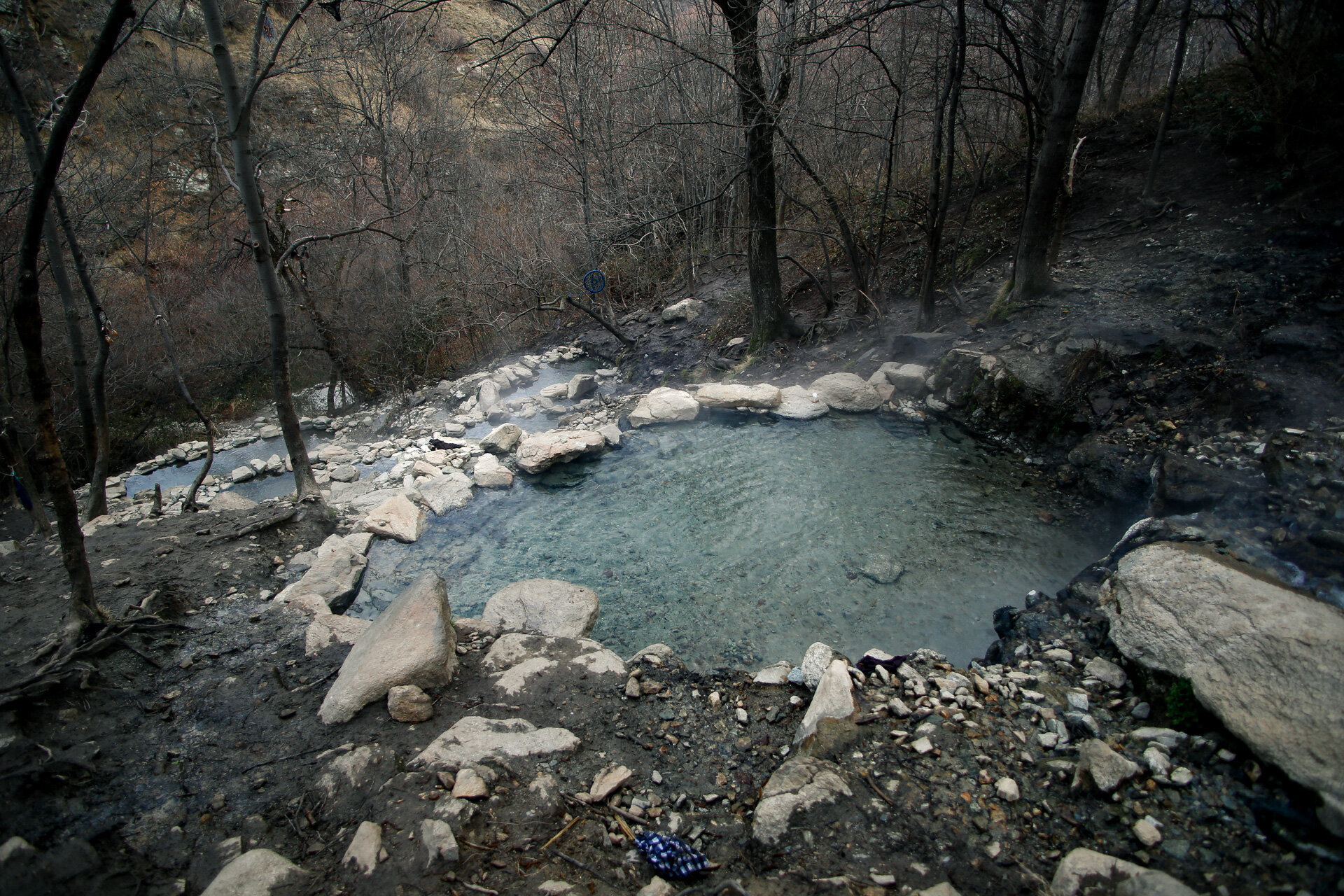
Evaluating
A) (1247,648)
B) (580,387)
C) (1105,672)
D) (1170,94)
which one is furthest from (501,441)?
(1170,94)

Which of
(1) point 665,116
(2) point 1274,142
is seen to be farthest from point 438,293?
(2) point 1274,142

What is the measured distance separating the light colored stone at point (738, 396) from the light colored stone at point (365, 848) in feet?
19.4

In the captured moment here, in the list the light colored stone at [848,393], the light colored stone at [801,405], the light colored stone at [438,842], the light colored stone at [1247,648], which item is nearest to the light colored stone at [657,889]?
the light colored stone at [438,842]

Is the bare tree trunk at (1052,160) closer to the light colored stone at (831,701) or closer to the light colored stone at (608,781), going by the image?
the light colored stone at (831,701)

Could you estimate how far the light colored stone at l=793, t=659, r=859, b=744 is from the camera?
2.70 m

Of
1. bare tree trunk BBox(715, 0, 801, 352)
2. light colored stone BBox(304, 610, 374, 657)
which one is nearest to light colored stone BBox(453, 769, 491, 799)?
light colored stone BBox(304, 610, 374, 657)

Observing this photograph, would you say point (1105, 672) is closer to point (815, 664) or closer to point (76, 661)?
point (815, 664)

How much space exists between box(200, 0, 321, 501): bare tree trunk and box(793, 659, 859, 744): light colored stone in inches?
193

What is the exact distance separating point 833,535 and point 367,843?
146 inches

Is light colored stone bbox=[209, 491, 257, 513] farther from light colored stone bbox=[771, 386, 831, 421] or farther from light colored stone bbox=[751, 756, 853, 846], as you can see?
light colored stone bbox=[771, 386, 831, 421]

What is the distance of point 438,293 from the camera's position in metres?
11.3

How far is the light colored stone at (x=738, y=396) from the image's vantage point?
7.23 metres

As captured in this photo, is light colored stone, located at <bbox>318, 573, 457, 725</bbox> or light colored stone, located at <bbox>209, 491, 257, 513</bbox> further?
light colored stone, located at <bbox>209, 491, 257, 513</bbox>

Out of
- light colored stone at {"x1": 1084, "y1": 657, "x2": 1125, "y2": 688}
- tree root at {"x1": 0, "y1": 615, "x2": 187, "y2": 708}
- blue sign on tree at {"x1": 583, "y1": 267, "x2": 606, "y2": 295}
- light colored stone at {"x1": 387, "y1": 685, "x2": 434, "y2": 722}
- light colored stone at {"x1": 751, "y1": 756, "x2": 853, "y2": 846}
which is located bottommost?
light colored stone at {"x1": 1084, "y1": 657, "x2": 1125, "y2": 688}
